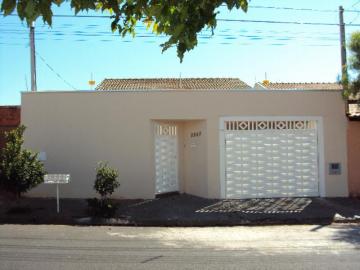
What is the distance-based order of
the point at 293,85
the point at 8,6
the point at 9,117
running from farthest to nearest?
the point at 293,85 < the point at 9,117 < the point at 8,6

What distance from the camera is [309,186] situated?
14.5 metres

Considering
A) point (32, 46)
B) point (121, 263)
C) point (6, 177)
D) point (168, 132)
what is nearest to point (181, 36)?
point (121, 263)

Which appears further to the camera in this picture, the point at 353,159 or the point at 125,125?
the point at 353,159

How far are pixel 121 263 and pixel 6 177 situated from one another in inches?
232

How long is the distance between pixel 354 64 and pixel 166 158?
20.4ft

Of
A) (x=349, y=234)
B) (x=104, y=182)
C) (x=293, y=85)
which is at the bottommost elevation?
(x=349, y=234)

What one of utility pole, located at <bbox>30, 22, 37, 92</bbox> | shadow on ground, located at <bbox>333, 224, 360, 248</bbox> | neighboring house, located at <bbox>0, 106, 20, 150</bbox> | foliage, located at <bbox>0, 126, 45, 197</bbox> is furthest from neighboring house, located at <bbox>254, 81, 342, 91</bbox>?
foliage, located at <bbox>0, 126, 45, 197</bbox>

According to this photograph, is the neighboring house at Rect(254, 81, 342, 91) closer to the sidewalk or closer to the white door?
the white door

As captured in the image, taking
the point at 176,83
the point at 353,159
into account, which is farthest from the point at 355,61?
the point at 176,83

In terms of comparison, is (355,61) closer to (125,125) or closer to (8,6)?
(125,125)

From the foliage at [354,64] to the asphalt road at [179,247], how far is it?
13.9 ft

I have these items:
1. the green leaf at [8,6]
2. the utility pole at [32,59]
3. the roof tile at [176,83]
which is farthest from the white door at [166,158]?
the roof tile at [176,83]

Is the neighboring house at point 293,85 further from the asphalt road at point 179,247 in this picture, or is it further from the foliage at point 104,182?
the asphalt road at point 179,247

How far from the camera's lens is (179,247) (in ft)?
28.3
